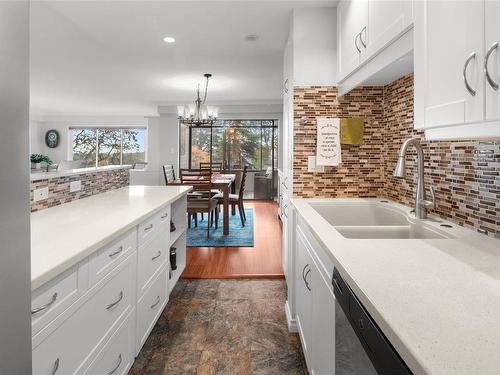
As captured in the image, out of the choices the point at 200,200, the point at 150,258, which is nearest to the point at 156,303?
the point at 150,258

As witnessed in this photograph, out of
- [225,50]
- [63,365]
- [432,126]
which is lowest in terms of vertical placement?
[63,365]

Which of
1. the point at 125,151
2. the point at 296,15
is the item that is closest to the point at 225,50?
the point at 296,15

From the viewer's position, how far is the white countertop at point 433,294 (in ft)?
1.58

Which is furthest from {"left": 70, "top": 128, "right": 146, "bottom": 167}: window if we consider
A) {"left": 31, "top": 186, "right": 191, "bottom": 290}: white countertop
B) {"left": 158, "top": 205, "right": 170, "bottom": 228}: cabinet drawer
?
{"left": 158, "top": 205, "right": 170, "bottom": 228}: cabinet drawer

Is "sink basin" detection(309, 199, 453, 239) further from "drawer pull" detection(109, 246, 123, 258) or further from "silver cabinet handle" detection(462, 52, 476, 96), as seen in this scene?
"drawer pull" detection(109, 246, 123, 258)

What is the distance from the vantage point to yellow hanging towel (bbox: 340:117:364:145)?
7.54 ft

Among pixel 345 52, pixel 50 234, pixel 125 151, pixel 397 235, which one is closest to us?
pixel 50 234

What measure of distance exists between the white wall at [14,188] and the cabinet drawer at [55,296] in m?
0.30

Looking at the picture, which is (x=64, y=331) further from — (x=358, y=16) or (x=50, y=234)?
(x=358, y=16)

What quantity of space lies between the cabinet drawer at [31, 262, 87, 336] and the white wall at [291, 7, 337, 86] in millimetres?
1870

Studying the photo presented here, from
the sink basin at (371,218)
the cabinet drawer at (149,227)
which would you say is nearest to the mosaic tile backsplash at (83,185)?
the cabinet drawer at (149,227)

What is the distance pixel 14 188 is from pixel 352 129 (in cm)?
211

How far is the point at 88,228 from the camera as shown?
1.36 m

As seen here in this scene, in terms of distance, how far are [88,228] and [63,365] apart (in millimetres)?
525
